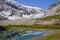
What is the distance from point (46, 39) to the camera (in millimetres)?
54469

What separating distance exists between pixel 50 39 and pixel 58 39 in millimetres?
2580

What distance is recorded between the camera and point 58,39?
168 ft

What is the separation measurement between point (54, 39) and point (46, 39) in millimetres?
2897

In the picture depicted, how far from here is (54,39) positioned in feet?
172

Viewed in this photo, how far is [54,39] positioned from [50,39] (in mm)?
1228

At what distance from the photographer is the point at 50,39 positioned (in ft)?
174

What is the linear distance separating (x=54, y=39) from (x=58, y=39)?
1365 mm

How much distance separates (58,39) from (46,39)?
4262 millimetres
